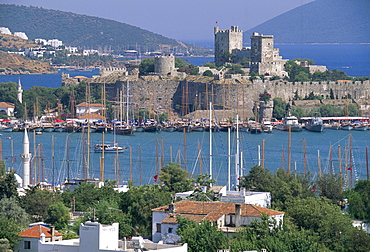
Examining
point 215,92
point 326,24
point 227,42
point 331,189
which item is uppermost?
point 326,24

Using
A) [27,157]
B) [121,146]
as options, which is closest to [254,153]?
[121,146]

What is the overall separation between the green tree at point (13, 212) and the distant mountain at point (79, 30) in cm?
14244

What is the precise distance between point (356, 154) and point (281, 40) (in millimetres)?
114437

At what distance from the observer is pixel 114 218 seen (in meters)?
18.0

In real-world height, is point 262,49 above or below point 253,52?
above

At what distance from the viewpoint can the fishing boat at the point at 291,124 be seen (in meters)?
46.9

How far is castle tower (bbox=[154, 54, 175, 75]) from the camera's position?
5762cm

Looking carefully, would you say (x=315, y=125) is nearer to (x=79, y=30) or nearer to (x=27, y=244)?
(x=27, y=244)

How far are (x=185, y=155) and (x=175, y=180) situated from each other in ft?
22.9

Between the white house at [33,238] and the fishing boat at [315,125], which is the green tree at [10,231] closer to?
the white house at [33,238]

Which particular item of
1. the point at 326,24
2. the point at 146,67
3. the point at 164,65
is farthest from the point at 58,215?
the point at 326,24

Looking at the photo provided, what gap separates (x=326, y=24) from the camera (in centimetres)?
15562

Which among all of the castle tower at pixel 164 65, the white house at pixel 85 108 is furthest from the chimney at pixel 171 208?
the castle tower at pixel 164 65

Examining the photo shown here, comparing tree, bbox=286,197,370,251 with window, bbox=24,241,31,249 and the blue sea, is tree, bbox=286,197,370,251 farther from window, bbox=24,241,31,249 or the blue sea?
the blue sea
